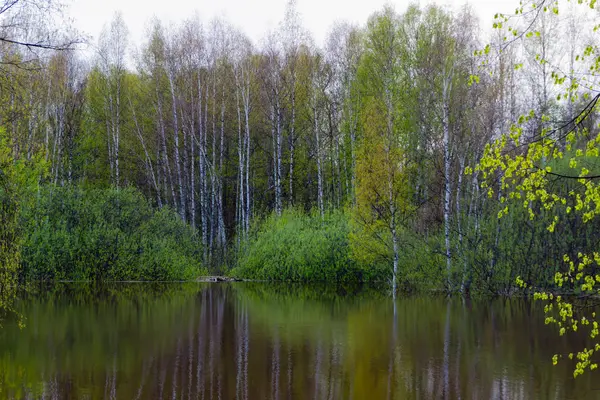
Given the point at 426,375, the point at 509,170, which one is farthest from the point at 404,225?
the point at 509,170

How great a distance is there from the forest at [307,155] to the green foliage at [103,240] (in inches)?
3.1

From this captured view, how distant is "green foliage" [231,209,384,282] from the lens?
26992 mm

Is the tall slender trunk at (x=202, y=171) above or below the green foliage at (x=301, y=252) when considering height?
above

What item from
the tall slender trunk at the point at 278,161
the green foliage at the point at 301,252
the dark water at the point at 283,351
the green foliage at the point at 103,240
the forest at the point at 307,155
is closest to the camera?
the dark water at the point at 283,351

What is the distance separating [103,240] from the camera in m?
26.8

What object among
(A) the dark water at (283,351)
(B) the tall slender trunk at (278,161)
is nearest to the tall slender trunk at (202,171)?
(B) the tall slender trunk at (278,161)

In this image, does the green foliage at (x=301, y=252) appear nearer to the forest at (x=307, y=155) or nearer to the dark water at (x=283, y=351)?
the forest at (x=307, y=155)

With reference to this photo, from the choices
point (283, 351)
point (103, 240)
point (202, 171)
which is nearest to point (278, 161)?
point (202, 171)

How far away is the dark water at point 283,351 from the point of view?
9.35 m

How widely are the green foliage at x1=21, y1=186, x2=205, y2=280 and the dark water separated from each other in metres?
5.87

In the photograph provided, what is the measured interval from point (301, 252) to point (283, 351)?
15.3 meters

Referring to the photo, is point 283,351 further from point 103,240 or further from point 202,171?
point 202,171

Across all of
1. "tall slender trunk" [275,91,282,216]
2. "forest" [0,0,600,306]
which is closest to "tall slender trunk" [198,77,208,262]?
"forest" [0,0,600,306]

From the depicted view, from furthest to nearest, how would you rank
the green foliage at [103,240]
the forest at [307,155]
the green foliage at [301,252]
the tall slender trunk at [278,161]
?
the tall slender trunk at [278,161] → the green foliage at [301,252] → the green foliage at [103,240] → the forest at [307,155]
